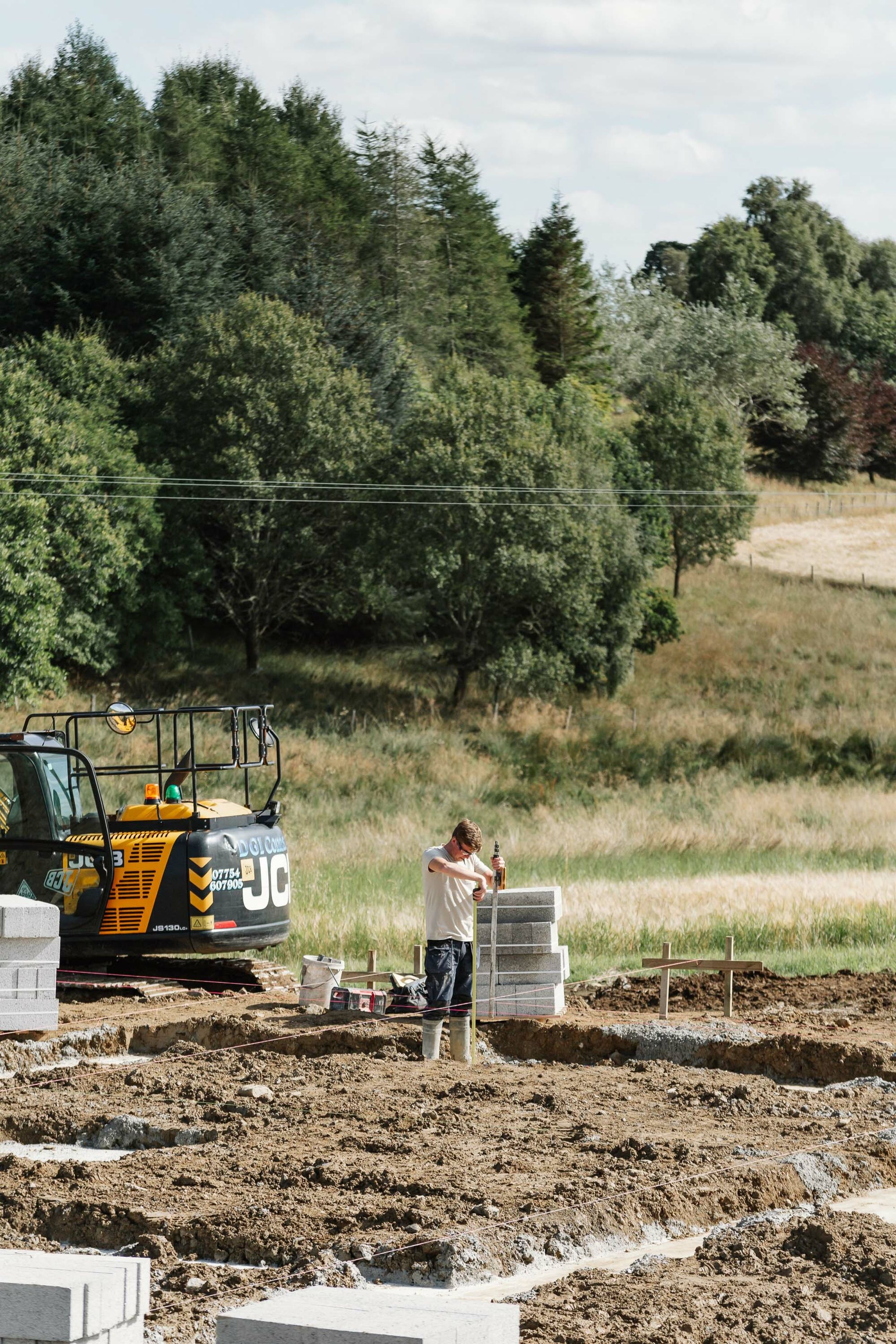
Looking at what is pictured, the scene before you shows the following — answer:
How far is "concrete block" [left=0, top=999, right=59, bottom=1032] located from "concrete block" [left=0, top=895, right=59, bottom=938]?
62 cm

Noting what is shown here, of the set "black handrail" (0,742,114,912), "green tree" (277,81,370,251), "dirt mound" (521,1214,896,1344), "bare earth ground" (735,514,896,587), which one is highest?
"green tree" (277,81,370,251)

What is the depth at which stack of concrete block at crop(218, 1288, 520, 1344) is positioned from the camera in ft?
14.4

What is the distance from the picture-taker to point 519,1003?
13.7 metres

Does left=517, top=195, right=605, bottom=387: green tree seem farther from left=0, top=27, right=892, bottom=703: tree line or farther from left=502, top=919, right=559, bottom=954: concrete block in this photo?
left=502, top=919, right=559, bottom=954: concrete block

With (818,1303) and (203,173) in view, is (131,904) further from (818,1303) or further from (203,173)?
(203,173)

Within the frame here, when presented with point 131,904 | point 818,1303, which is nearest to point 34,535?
point 131,904

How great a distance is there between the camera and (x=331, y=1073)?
11.6 m

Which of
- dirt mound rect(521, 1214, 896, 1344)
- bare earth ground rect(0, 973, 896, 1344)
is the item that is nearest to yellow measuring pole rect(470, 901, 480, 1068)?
bare earth ground rect(0, 973, 896, 1344)

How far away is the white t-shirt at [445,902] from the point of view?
39.4 ft

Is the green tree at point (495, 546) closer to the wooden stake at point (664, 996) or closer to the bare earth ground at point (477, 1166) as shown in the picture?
the wooden stake at point (664, 996)

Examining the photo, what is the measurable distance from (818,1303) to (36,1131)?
5.48 metres

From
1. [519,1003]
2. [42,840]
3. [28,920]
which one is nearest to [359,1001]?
[519,1003]

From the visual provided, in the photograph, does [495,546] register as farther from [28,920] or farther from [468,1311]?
[468,1311]

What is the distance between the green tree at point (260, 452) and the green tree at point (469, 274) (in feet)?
55.9
